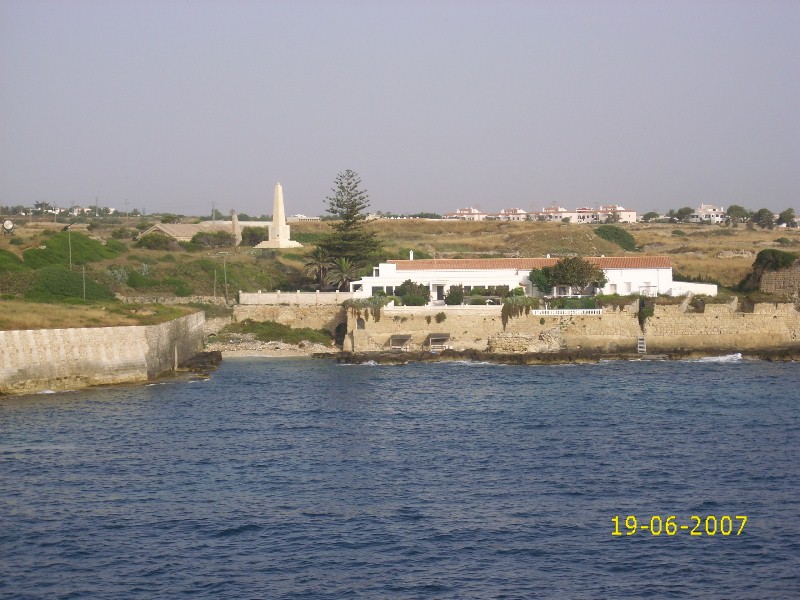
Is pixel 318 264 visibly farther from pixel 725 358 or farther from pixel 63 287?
pixel 725 358

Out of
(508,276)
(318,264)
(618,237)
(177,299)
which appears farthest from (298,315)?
(618,237)

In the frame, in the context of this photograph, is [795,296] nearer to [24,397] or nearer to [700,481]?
[700,481]

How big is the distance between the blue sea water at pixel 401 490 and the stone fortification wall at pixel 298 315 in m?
11.0

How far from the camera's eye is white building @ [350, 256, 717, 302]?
134 feet

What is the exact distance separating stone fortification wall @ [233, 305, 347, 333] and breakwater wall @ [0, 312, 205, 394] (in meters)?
8.92

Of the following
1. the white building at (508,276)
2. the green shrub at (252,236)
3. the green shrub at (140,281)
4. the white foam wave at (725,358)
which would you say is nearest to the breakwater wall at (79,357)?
the white building at (508,276)

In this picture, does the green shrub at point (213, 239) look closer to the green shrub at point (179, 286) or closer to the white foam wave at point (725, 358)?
the green shrub at point (179, 286)

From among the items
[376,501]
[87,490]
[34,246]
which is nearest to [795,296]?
[376,501]

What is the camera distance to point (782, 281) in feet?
144

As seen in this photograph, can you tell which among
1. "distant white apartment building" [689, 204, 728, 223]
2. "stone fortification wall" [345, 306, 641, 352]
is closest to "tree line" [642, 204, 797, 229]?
"distant white apartment building" [689, 204, 728, 223]

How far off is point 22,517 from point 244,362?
1985 centimetres

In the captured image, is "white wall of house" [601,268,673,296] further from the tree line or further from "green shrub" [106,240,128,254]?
the tree line

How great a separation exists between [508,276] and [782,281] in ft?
40.9

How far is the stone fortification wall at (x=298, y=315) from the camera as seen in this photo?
42062 mm
